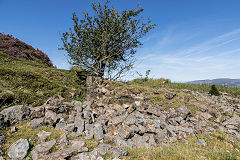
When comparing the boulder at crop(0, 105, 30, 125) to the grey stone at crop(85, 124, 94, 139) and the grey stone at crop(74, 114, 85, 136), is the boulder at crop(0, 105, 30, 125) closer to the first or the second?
the grey stone at crop(74, 114, 85, 136)

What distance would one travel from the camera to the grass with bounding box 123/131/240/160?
457cm

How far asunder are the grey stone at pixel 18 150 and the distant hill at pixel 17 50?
21.5m

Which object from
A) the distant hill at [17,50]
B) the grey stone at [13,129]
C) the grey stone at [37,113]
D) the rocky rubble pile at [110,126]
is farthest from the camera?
the distant hill at [17,50]

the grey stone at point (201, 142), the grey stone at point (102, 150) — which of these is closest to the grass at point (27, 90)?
the grey stone at point (102, 150)

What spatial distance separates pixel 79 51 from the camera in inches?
551

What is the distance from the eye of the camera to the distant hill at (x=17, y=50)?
66.3 ft

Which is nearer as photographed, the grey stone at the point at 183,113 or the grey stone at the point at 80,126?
the grey stone at the point at 80,126

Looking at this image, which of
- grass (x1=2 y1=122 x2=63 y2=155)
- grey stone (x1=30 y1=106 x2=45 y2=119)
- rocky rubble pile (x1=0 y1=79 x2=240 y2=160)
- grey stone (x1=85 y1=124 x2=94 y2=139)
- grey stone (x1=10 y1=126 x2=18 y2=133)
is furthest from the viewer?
grey stone (x1=30 y1=106 x2=45 y2=119)

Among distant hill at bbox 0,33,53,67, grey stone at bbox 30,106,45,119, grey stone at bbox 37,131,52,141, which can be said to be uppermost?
distant hill at bbox 0,33,53,67

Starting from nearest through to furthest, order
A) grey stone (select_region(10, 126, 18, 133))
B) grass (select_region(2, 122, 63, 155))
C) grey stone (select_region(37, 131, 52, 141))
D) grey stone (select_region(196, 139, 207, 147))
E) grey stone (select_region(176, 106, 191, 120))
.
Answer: grass (select_region(2, 122, 63, 155))
grey stone (select_region(37, 131, 52, 141))
grey stone (select_region(10, 126, 18, 133))
grey stone (select_region(196, 139, 207, 147))
grey stone (select_region(176, 106, 191, 120))

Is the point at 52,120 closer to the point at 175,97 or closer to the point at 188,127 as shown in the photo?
the point at 188,127

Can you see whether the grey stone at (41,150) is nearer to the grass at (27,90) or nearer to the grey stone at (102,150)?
the grey stone at (102,150)

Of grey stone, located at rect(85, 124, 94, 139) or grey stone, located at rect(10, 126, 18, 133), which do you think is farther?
grey stone, located at rect(85, 124, 94, 139)

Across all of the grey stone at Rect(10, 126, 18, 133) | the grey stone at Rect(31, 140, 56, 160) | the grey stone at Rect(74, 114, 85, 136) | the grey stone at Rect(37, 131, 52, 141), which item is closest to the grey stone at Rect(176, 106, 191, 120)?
the grey stone at Rect(74, 114, 85, 136)
